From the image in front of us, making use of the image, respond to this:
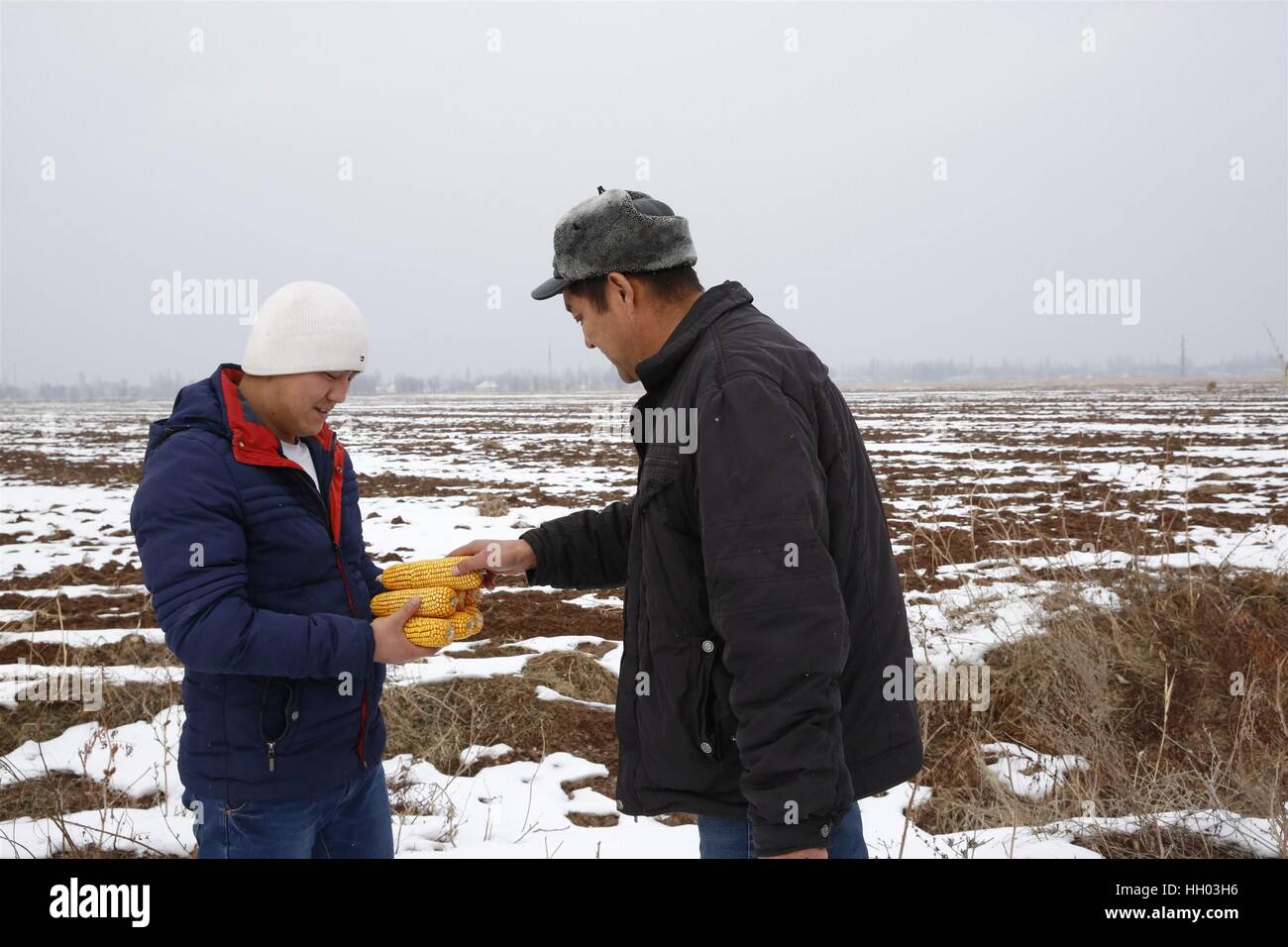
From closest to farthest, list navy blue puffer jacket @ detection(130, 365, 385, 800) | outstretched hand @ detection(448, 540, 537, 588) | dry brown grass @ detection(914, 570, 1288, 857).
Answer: navy blue puffer jacket @ detection(130, 365, 385, 800) → outstretched hand @ detection(448, 540, 537, 588) → dry brown grass @ detection(914, 570, 1288, 857)

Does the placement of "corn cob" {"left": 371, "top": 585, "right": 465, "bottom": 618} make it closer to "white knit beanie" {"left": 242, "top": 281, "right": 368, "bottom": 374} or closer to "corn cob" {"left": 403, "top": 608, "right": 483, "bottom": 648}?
"corn cob" {"left": 403, "top": 608, "right": 483, "bottom": 648}

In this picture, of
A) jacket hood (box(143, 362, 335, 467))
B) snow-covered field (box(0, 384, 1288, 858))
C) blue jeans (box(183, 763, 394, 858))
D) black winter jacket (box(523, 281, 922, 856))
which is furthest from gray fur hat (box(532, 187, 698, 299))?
snow-covered field (box(0, 384, 1288, 858))

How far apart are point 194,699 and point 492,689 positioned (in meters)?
3.24

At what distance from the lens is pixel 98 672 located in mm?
5266

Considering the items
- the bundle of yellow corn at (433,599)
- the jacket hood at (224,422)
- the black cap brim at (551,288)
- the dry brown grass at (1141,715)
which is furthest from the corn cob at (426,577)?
the dry brown grass at (1141,715)

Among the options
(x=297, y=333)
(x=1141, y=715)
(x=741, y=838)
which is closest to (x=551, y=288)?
(x=297, y=333)

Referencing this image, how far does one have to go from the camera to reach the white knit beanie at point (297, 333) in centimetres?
207

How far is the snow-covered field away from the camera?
363 centimetres

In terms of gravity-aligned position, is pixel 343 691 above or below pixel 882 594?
below

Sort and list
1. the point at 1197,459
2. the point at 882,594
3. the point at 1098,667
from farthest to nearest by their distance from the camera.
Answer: the point at 1197,459
the point at 1098,667
the point at 882,594

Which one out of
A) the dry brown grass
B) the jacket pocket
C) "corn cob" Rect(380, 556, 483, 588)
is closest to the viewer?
the jacket pocket

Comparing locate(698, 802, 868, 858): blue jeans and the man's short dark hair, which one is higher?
the man's short dark hair
